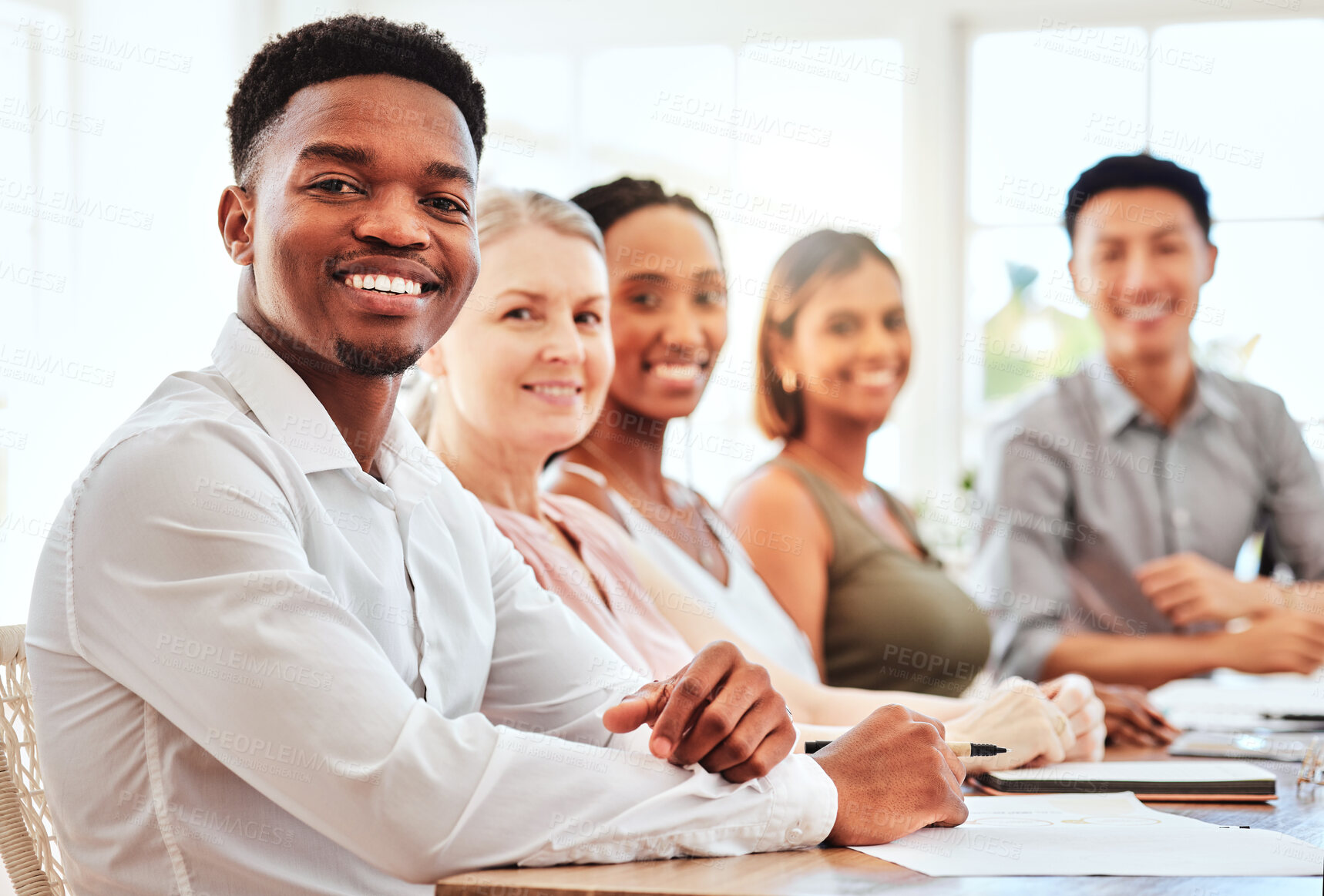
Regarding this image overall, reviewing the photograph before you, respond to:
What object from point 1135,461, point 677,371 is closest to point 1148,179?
point 1135,461

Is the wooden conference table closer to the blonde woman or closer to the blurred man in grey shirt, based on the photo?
the blonde woman

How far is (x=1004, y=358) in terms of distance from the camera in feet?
14.2

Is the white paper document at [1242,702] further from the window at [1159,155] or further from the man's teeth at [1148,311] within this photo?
the man's teeth at [1148,311]

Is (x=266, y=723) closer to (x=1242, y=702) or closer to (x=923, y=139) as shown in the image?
(x=1242, y=702)

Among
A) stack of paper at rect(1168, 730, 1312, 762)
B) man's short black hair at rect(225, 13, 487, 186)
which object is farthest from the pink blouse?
stack of paper at rect(1168, 730, 1312, 762)

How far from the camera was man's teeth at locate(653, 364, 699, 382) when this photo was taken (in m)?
2.05

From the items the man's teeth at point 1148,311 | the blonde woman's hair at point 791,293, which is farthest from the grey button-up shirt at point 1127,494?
the blonde woman's hair at point 791,293

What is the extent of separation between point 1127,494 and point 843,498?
1.16 m

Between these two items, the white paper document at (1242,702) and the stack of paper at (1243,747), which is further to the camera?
the white paper document at (1242,702)

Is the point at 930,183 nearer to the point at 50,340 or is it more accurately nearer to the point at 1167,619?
the point at 1167,619

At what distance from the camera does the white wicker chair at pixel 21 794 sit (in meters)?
1.00

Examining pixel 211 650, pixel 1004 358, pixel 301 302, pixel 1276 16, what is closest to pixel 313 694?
pixel 211 650

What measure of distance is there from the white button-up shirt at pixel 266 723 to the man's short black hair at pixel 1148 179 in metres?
2.66

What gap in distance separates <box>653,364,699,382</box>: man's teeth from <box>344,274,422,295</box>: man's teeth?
936 millimetres
